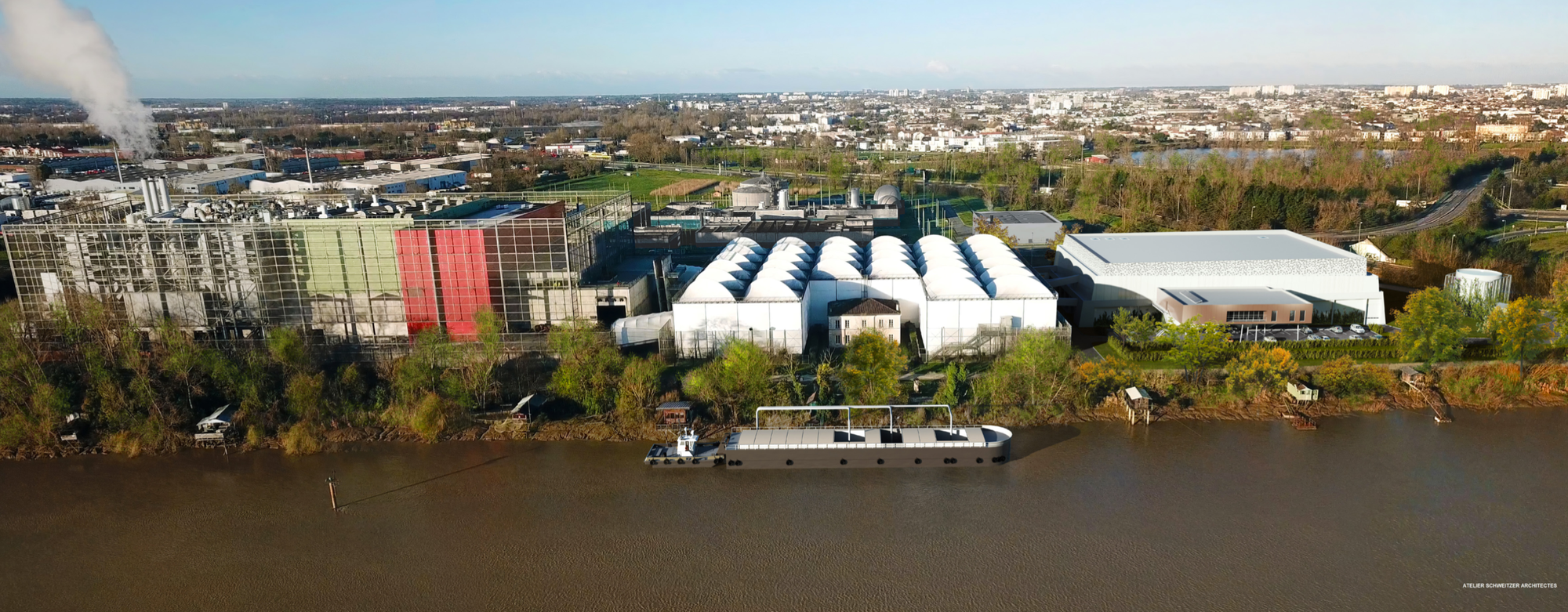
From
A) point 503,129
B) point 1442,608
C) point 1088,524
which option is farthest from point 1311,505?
point 503,129

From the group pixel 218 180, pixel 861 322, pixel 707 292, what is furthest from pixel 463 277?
pixel 218 180

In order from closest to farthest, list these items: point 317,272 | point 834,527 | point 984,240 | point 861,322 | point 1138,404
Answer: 1. point 834,527
2. point 1138,404
3. point 861,322
4. point 317,272
5. point 984,240

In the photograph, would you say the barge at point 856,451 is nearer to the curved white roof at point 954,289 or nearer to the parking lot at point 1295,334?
the curved white roof at point 954,289

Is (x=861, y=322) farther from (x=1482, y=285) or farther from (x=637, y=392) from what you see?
(x=1482, y=285)

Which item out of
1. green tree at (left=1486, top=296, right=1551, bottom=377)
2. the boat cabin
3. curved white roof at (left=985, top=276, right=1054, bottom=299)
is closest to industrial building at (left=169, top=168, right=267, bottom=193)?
the boat cabin

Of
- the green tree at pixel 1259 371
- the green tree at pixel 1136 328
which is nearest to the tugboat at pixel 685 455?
the green tree at pixel 1136 328

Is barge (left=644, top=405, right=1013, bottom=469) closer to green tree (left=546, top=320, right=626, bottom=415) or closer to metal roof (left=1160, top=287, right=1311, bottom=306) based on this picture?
green tree (left=546, top=320, right=626, bottom=415)
